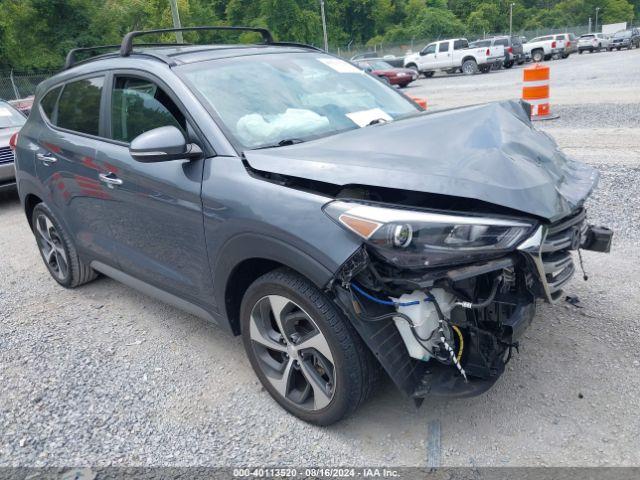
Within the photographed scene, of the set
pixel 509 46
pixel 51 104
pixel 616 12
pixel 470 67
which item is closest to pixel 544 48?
pixel 509 46

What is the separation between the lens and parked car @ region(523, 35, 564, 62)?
34156 mm

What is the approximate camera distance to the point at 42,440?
114 inches

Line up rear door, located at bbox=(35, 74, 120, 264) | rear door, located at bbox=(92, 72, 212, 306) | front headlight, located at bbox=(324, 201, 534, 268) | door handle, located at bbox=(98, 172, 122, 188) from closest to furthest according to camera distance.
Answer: front headlight, located at bbox=(324, 201, 534, 268) < rear door, located at bbox=(92, 72, 212, 306) < door handle, located at bbox=(98, 172, 122, 188) < rear door, located at bbox=(35, 74, 120, 264)

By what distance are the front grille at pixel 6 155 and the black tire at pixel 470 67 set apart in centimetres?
2625

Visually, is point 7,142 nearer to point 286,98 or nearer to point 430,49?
point 286,98

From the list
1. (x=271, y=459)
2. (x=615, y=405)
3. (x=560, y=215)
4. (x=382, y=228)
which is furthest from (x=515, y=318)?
(x=271, y=459)

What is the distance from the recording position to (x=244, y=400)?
308 cm

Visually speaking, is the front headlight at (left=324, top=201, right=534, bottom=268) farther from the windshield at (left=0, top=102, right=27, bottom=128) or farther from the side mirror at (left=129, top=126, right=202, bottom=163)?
the windshield at (left=0, top=102, right=27, bottom=128)

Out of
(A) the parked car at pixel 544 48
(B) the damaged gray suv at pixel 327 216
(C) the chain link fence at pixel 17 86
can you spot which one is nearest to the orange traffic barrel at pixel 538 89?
(B) the damaged gray suv at pixel 327 216

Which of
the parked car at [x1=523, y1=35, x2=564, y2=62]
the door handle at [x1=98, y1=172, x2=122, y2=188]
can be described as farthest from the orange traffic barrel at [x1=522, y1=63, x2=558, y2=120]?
the parked car at [x1=523, y1=35, x2=564, y2=62]

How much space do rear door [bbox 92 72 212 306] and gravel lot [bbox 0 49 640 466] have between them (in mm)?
541

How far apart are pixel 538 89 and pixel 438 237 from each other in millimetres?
9369

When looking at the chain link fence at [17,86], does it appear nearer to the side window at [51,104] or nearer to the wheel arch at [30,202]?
the wheel arch at [30,202]

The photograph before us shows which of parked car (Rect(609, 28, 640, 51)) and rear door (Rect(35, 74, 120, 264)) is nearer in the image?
rear door (Rect(35, 74, 120, 264))
